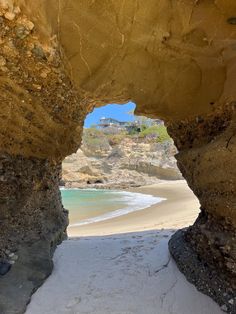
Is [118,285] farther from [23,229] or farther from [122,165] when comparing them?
[122,165]

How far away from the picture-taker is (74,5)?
7.40 feet

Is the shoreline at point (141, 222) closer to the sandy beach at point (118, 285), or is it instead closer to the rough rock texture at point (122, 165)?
the sandy beach at point (118, 285)

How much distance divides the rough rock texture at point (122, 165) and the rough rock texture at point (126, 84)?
25348 millimetres

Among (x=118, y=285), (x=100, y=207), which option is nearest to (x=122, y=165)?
(x=100, y=207)

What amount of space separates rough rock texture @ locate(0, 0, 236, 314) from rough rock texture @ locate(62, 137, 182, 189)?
25.3m

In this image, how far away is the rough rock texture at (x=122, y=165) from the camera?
1189 inches

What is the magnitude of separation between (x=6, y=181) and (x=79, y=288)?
1088 mm

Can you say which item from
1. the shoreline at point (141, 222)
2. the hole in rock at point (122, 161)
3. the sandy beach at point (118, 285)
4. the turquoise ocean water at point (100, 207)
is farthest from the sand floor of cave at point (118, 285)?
the hole in rock at point (122, 161)

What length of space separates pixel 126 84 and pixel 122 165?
30579 mm

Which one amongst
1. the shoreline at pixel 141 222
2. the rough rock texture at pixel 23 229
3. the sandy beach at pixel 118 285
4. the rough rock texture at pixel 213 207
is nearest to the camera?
the rough rock texture at pixel 213 207

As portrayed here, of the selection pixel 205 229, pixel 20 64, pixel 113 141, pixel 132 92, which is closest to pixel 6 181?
pixel 20 64

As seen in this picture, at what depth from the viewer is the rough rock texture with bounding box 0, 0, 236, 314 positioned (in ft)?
7.21

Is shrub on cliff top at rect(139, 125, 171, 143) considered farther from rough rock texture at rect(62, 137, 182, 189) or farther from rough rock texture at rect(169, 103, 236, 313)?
rough rock texture at rect(169, 103, 236, 313)

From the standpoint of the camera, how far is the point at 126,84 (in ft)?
9.41
